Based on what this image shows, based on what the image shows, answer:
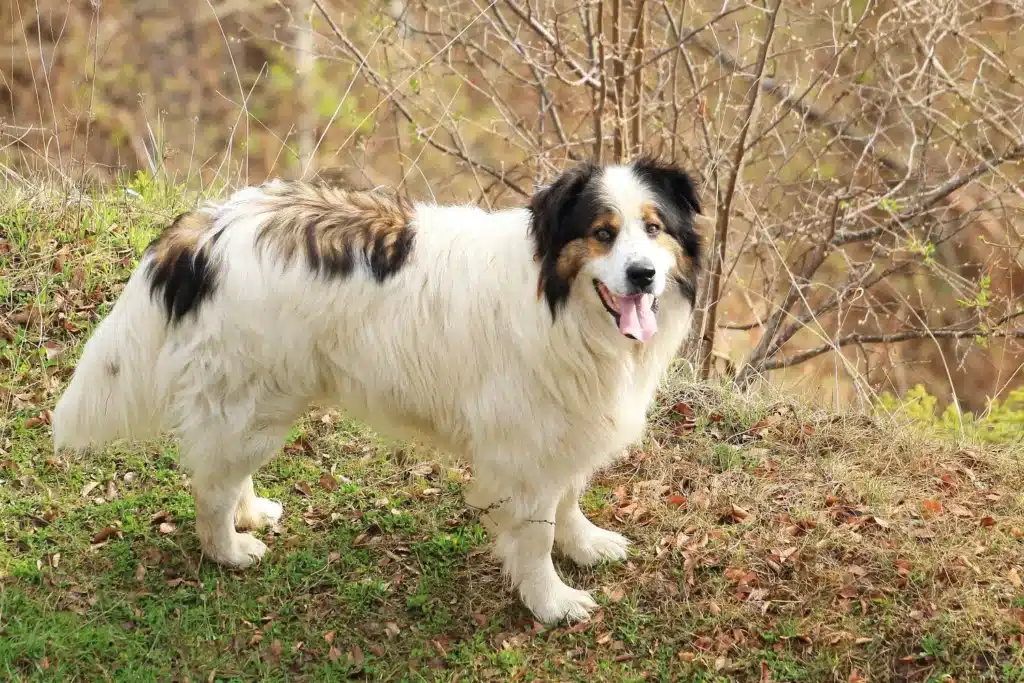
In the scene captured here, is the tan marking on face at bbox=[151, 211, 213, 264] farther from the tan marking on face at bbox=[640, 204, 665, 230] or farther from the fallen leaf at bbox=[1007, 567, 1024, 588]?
the fallen leaf at bbox=[1007, 567, 1024, 588]

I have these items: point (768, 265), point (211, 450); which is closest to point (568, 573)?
point (211, 450)

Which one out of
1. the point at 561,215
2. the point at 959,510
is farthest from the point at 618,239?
the point at 959,510

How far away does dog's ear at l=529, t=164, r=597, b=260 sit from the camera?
10.3ft

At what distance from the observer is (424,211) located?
3680 mm

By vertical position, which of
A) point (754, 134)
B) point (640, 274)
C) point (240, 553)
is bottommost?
point (240, 553)

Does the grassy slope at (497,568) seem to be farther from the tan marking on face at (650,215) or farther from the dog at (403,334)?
the tan marking on face at (650,215)

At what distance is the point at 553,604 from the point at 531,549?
28 cm

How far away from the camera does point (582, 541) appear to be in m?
4.14

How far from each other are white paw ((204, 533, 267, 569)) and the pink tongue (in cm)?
202

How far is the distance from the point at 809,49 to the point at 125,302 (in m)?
4.27

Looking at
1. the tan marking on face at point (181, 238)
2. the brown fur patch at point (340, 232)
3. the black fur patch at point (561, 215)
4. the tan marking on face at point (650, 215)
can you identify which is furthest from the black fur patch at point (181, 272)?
the tan marking on face at point (650, 215)

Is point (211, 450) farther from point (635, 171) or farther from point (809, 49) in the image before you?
point (809, 49)

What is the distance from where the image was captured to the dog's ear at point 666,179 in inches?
128

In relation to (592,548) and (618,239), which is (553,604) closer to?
(592,548)
